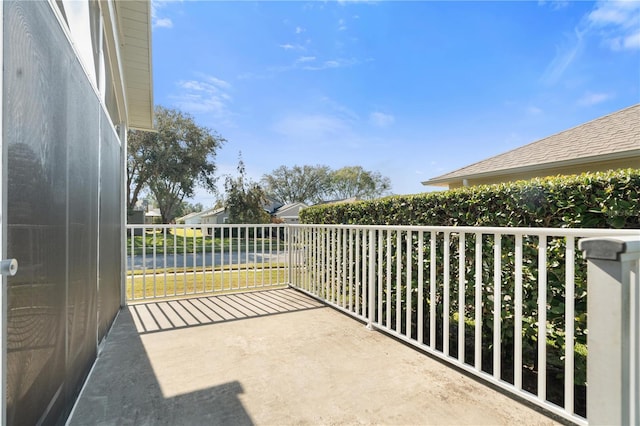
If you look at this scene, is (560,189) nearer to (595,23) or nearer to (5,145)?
(5,145)

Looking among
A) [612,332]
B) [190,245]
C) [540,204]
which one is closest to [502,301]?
[540,204]

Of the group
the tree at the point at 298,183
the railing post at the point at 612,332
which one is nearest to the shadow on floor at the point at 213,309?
the railing post at the point at 612,332

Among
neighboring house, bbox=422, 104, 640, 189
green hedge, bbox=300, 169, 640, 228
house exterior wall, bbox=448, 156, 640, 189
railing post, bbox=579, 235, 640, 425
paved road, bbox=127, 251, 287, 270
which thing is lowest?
paved road, bbox=127, 251, 287, 270

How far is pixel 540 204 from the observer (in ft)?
7.15

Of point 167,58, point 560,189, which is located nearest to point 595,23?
point 560,189

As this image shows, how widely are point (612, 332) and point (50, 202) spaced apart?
203 centimetres

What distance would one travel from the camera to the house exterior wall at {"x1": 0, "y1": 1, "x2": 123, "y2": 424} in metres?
0.96

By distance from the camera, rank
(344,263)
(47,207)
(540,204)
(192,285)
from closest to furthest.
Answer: (47,207)
(540,204)
(344,263)
(192,285)

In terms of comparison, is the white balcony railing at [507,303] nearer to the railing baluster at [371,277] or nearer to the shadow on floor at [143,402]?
the railing baluster at [371,277]

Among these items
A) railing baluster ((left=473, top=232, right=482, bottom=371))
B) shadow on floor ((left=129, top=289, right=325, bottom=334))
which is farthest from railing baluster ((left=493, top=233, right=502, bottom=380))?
shadow on floor ((left=129, top=289, right=325, bottom=334))

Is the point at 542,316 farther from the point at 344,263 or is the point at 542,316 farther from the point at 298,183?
the point at 298,183

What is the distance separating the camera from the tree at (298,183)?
3741 centimetres

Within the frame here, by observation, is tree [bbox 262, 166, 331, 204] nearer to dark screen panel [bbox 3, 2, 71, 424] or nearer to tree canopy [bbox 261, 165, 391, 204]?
tree canopy [bbox 261, 165, 391, 204]

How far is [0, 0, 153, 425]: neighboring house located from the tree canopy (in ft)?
115
